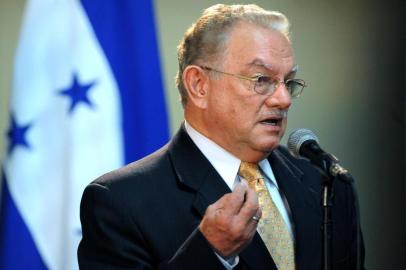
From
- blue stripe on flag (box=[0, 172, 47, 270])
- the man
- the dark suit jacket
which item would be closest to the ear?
the man

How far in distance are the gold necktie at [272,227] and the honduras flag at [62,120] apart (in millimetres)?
653

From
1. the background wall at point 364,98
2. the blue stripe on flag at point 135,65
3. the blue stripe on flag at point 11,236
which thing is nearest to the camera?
the blue stripe on flag at point 11,236

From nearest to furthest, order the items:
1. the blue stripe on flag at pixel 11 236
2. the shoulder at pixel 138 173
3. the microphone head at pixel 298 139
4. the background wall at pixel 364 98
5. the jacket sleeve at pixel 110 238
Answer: the microphone head at pixel 298 139, the jacket sleeve at pixel 110 238, the shoulder at pixel 138 173, the blue stripe on flag at pixel 11 236, the background wall at pixel 364 98

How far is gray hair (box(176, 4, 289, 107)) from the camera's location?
263 cm

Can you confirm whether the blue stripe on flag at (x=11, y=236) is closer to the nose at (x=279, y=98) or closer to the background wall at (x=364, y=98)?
the nose at (x=279, y=98)

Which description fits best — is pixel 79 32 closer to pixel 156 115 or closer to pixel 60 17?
pixel 60 17

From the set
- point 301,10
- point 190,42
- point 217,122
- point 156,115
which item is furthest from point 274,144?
point 301,10

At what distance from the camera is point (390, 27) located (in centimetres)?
425

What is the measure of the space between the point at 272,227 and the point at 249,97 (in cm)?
42

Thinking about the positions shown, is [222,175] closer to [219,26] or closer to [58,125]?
[219,26]

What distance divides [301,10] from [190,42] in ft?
5.19

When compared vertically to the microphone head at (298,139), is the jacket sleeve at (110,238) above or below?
below

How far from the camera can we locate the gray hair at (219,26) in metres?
2.63

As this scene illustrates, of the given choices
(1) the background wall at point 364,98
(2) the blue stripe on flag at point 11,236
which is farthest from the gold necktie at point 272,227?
(1) the background wall at point 364,98
